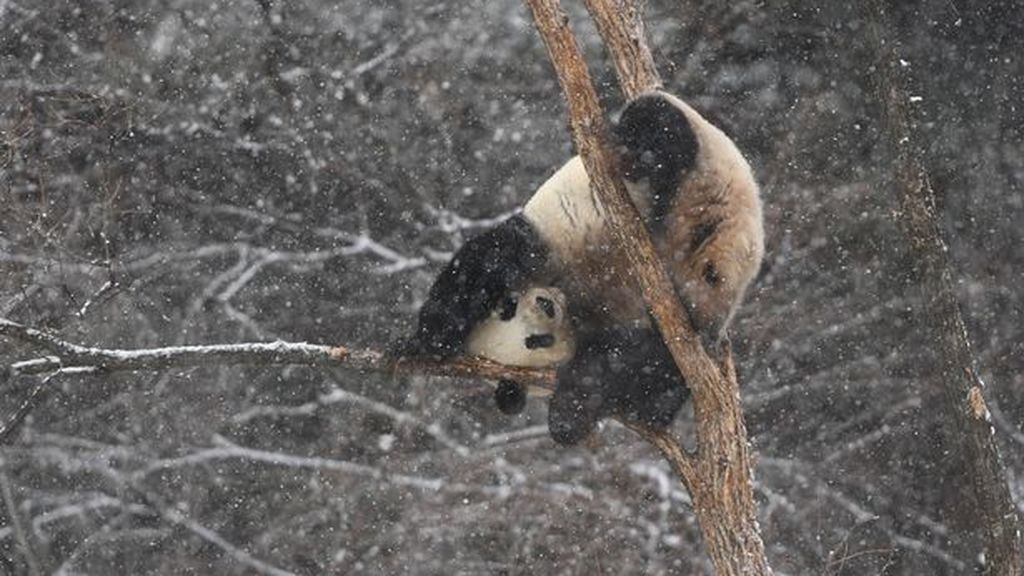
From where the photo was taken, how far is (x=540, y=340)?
5.79 metres

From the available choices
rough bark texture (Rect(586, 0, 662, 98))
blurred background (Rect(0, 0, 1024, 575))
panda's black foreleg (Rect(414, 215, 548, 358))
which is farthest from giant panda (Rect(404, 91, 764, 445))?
blurred background (Rect(0, 0, 1024, 575))

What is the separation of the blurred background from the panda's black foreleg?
18.8 ft

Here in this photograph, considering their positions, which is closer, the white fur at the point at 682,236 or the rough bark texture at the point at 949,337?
the white fur at the point at 682,236

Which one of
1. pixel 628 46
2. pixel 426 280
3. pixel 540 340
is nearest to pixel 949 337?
pixel 540 340

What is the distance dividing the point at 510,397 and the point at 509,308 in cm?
39

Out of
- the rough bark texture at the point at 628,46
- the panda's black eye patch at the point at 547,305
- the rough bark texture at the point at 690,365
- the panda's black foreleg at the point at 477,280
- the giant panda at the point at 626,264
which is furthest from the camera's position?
the panda's black eye patch at the point at 547,305

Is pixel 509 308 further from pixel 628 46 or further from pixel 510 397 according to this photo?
pixel 628 46

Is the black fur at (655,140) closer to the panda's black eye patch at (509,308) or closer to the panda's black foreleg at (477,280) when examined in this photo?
the panda's black foreleg at (477,280)

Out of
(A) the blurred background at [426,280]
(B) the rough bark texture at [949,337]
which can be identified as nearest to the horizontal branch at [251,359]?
(B) the rough bark texture at [949,337]

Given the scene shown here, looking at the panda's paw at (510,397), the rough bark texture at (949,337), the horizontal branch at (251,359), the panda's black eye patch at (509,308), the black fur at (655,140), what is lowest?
the rough bark texture at (949,337)

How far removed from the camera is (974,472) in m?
8.17

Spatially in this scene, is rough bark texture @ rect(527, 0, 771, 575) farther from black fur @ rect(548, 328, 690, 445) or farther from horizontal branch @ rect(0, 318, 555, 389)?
horizontal branch @ rect(0, 318, 555, 389)

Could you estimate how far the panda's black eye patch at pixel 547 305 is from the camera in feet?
18.9

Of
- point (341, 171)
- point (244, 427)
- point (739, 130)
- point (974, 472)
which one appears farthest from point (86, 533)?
point (974, 472)
